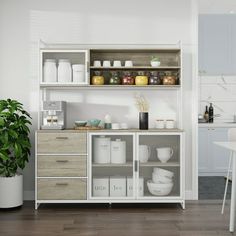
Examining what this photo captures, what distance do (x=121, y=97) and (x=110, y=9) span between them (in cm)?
102

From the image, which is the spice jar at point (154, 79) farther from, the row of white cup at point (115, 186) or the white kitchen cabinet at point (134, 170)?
the row of white cup at point (115, 186)

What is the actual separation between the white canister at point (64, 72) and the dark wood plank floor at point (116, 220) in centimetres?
137

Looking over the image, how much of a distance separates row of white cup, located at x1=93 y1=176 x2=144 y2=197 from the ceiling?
8.48ft

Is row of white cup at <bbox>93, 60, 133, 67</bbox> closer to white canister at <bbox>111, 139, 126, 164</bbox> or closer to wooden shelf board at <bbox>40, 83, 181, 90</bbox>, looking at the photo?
wooden shelf board at <bbox>40, 83, 181, 90</bbox>

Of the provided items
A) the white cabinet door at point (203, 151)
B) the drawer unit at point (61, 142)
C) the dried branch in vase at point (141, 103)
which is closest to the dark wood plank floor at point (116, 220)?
the drawer unit at point (61, 142)

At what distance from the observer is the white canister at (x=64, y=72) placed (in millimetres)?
4605

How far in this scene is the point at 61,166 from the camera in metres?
4.45

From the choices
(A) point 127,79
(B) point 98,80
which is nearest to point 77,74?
(B) point 98,80

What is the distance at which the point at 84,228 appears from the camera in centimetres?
379

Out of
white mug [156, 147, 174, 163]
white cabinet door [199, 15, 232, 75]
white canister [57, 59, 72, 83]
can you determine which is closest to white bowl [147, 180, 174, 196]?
white mug [156, 147, 174, 163]

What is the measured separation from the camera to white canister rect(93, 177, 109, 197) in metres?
4.52

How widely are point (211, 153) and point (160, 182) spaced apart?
2.02m

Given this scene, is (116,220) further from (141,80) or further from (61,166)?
(141,80)

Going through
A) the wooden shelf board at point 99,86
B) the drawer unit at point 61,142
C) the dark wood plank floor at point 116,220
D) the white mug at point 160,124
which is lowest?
the dark wood plank floor at point 116,220
